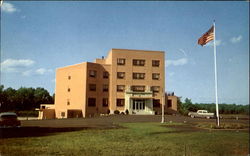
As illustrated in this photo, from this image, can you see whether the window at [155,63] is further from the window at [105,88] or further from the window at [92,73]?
the window at [92,73]

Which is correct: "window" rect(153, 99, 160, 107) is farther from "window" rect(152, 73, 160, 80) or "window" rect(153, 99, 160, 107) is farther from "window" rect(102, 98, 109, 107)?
"window" rect(102, 98, 109, 107)

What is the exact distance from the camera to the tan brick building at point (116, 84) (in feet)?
144

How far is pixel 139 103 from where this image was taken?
149ft

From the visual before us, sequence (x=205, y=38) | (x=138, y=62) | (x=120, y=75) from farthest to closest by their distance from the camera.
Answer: (x=138, y=62), (x=120, y=75), (x=205, y=38)

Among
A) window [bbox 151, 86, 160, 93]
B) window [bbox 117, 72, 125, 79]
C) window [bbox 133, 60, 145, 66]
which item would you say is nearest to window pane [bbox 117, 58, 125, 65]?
window [bbox 117, 72, 125, 79]

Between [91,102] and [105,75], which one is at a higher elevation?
[105,75]

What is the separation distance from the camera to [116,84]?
45656 millimetres

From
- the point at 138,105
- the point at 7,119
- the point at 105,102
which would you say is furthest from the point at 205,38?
the point at 105,102

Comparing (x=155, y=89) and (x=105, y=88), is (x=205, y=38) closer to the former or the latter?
(x=155, y=89)

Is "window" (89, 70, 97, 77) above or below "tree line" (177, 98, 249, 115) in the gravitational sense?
above

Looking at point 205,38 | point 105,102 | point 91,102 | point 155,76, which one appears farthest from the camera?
point 155,76

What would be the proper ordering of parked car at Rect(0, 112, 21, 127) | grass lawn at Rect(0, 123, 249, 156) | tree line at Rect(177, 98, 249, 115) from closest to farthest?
grass lawn at Rect(0, 123, 249, 156) → parked car at Rect(0, 112, 21, 127) → tree line at Rect(177, 98, 249, 115)

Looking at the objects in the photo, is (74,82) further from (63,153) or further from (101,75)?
(63,153)

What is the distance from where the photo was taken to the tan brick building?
44.0 m
